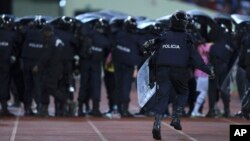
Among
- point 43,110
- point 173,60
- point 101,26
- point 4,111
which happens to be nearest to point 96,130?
point 173,60

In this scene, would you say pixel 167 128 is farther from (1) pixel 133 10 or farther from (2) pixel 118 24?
(1) pixel 133 10

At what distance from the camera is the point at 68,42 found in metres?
18.9

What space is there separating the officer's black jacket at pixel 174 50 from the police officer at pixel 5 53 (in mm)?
5726

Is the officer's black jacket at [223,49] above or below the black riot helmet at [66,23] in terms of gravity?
below

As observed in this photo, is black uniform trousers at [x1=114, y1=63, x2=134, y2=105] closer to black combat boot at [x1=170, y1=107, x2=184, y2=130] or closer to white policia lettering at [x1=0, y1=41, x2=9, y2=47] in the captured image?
white policia lettering at [x1=0, y1=41, x2=9, y2=47]

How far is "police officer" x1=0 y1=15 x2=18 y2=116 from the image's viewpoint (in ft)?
61.4

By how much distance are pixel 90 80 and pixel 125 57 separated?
3.21 feet

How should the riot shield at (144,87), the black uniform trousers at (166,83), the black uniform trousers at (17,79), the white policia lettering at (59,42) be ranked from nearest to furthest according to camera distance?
the black uniform trousers at (166,83), the riot shield at (144,87), the white policia lettering at (59,42), the black uniform trousers at (17,79)

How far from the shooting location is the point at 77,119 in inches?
715

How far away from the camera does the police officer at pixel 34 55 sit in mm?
18781

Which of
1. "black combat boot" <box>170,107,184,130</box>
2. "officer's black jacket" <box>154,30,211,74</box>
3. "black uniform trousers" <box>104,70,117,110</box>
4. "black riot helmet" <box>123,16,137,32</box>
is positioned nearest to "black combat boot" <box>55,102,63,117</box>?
"black uniform trousers" <box>104,70,117,110</box>

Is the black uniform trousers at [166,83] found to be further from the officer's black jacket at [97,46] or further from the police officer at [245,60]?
the officer's black jacket at [97,46]

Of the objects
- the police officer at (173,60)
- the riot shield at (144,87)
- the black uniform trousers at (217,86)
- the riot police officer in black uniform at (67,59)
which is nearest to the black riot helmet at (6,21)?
the riot police officer in black uniform at (67,59)

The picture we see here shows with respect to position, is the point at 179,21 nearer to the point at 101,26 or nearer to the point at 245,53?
the point at 245,53
